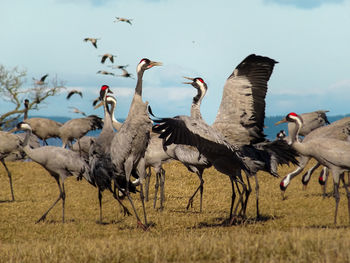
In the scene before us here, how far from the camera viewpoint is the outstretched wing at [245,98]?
848 cm

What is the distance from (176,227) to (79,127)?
11.8 metres

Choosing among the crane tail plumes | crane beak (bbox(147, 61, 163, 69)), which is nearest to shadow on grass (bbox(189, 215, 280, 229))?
the crane tail plumes

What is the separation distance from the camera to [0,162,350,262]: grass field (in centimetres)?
548

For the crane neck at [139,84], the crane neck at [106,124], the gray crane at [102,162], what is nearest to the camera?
the crane neck at [139,84]

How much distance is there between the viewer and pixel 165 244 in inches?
232

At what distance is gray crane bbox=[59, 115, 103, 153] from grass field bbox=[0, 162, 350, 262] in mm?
2235

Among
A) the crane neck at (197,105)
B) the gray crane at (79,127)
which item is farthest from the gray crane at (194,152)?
the gray crane at (79,127)

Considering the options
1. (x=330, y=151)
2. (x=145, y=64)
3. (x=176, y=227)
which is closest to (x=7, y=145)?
(x=145, y=64)

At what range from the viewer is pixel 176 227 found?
8508mm

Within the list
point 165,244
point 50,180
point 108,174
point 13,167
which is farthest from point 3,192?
point 165,244

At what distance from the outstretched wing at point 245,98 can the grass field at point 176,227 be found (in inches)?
63.8

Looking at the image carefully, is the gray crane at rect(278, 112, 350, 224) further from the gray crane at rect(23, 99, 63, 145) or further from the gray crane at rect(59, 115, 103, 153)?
the gray crane at rect(23, 99, 63, 145)

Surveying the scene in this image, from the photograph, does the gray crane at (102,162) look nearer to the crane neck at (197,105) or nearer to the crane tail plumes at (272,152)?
the crane neck at (197,105)

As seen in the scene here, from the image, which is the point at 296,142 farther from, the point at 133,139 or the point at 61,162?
the point at 61,162
